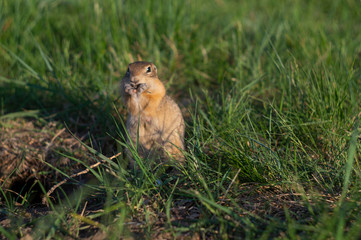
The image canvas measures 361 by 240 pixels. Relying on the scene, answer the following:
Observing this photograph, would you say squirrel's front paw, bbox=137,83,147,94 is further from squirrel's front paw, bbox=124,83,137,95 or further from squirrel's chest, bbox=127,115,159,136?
squirrel's chest, bbox=127,115,159,136

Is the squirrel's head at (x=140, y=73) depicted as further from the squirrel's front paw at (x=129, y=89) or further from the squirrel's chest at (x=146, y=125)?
the squirrel's chest at (x=146, y=125)

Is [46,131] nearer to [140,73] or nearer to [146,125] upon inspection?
[146,125]

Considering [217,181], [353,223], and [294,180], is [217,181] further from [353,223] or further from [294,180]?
[353,223]

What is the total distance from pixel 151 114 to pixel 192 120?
2.10 feet

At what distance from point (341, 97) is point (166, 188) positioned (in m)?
1.95

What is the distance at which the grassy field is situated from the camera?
2639 mm

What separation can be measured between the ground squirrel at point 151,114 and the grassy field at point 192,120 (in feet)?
0.74

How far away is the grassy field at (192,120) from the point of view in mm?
2639

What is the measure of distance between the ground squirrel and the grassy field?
227mm

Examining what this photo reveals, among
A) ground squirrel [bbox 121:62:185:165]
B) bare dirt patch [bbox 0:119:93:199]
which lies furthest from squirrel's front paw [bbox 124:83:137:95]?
bare dirt patch [bbox 0:119:93:199]

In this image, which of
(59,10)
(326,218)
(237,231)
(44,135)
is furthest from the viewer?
(59,10)

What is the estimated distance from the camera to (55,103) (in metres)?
4.76

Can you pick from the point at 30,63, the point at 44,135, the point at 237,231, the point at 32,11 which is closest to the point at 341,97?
the point at 237,231

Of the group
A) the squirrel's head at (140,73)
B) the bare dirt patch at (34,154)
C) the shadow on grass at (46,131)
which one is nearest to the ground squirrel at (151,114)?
the squirrel's head at (140,73)
